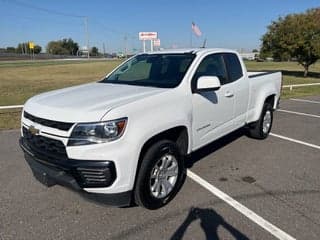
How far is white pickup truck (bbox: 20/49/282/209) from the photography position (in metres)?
3.04

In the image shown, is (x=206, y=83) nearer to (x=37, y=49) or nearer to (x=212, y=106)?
(x=212, y=106)

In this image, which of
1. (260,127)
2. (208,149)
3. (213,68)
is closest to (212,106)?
(213,68)

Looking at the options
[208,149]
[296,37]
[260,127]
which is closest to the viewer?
[208,149]

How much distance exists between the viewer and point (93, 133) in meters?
3.02

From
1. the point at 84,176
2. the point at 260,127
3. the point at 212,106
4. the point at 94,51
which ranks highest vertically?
the point at 94,51

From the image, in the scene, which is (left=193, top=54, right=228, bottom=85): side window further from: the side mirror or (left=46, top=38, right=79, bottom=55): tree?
(left=46, top=38, right=79, bottom=55): tree

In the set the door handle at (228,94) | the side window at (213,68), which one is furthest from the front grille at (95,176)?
the door handle at (228,94)

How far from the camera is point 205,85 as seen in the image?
4.02m

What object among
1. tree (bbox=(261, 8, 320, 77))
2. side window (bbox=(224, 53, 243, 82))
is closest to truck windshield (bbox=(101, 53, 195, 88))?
side window (bbox=(224, 53, 243, 82))

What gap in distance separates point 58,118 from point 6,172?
2.20m

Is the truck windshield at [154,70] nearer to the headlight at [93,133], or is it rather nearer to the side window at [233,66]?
the side window at [233,66]

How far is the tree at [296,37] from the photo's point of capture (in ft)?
79.0

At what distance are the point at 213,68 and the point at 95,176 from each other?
263 cm

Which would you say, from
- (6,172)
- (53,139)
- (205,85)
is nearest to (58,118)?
(53,139)
